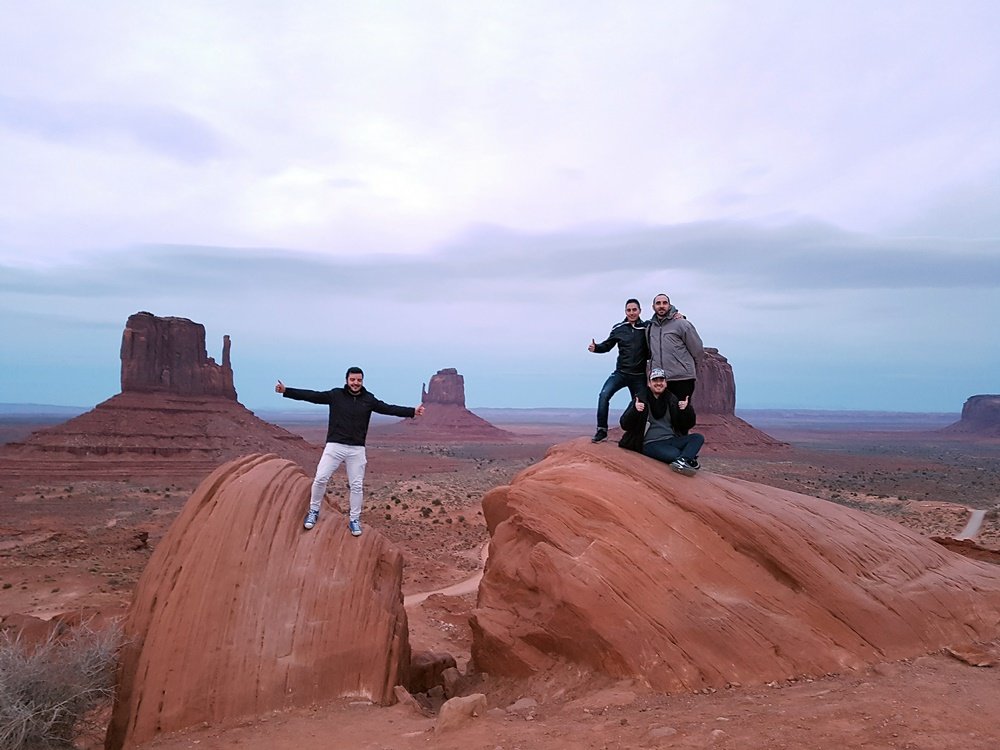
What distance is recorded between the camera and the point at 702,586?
7293 millimetres

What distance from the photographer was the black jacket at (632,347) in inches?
361

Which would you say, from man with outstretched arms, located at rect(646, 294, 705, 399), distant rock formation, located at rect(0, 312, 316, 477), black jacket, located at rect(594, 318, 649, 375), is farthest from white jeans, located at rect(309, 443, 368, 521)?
distant rock formation, located at rect(0, 312, 316, 477)

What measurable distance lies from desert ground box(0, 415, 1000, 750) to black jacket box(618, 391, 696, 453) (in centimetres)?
303

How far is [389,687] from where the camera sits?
8.04 metres

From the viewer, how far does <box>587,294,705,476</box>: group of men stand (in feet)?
28.3

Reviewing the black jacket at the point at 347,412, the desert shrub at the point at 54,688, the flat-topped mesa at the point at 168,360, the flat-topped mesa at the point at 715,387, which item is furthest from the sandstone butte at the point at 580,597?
the flat-topped mesa at the point at 715,387

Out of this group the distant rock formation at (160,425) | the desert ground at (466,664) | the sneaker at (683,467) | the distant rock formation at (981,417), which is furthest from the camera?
the distant rock formation at (981,417)

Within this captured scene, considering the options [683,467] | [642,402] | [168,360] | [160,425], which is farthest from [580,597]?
[168,360]

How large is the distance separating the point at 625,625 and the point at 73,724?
5599 millimetres

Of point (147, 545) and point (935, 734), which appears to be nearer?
point (935, 734)

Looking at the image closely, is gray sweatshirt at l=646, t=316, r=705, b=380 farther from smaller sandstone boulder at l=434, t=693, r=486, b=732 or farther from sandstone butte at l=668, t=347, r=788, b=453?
sandstone butte at l=668, t=347, r=788, b=453

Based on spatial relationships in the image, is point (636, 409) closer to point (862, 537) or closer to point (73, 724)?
point (862, 537)

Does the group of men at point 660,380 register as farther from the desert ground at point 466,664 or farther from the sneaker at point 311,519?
the sneaker at point 311,519

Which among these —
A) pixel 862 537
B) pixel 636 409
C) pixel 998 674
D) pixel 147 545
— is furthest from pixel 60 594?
pixel 998 674
